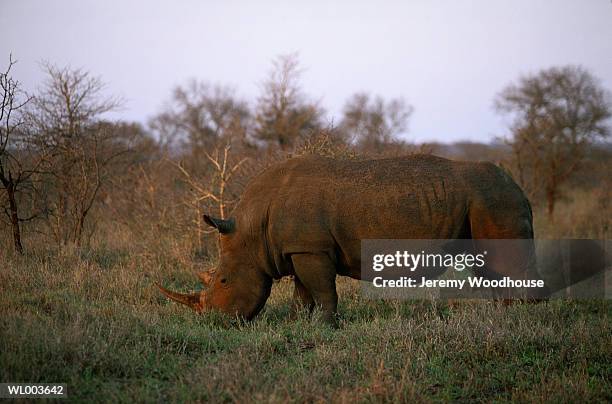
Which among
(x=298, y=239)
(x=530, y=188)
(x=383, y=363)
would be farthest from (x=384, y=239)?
(x=530, y=188)

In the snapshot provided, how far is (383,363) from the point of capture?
544 cm

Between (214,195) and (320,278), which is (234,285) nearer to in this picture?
(320,278)

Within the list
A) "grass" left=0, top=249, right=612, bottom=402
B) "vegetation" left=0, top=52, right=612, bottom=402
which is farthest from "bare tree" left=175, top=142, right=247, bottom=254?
"grass" left=0, top=249, right=612, bottom=402

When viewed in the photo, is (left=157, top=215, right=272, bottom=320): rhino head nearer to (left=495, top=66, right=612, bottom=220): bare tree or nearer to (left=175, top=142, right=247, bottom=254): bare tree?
(left=175, top=142, right=247, bottom=254): bare tree

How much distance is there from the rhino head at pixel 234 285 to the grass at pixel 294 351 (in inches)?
7.5

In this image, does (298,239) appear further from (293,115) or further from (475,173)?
(293,115)

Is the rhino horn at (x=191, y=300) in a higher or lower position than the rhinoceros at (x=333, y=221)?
lower

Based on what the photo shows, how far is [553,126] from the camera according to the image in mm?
20016

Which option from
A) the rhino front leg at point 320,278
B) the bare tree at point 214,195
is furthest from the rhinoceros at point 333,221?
the bare tree at point 214,195

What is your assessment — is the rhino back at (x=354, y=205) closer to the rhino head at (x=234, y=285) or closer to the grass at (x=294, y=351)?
the rhino head at (x=234, y=285)

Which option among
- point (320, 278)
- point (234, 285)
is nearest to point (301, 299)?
point (320, 278)

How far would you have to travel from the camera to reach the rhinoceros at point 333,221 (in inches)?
282

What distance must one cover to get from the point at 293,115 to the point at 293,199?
14.4m

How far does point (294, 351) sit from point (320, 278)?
1.26m
